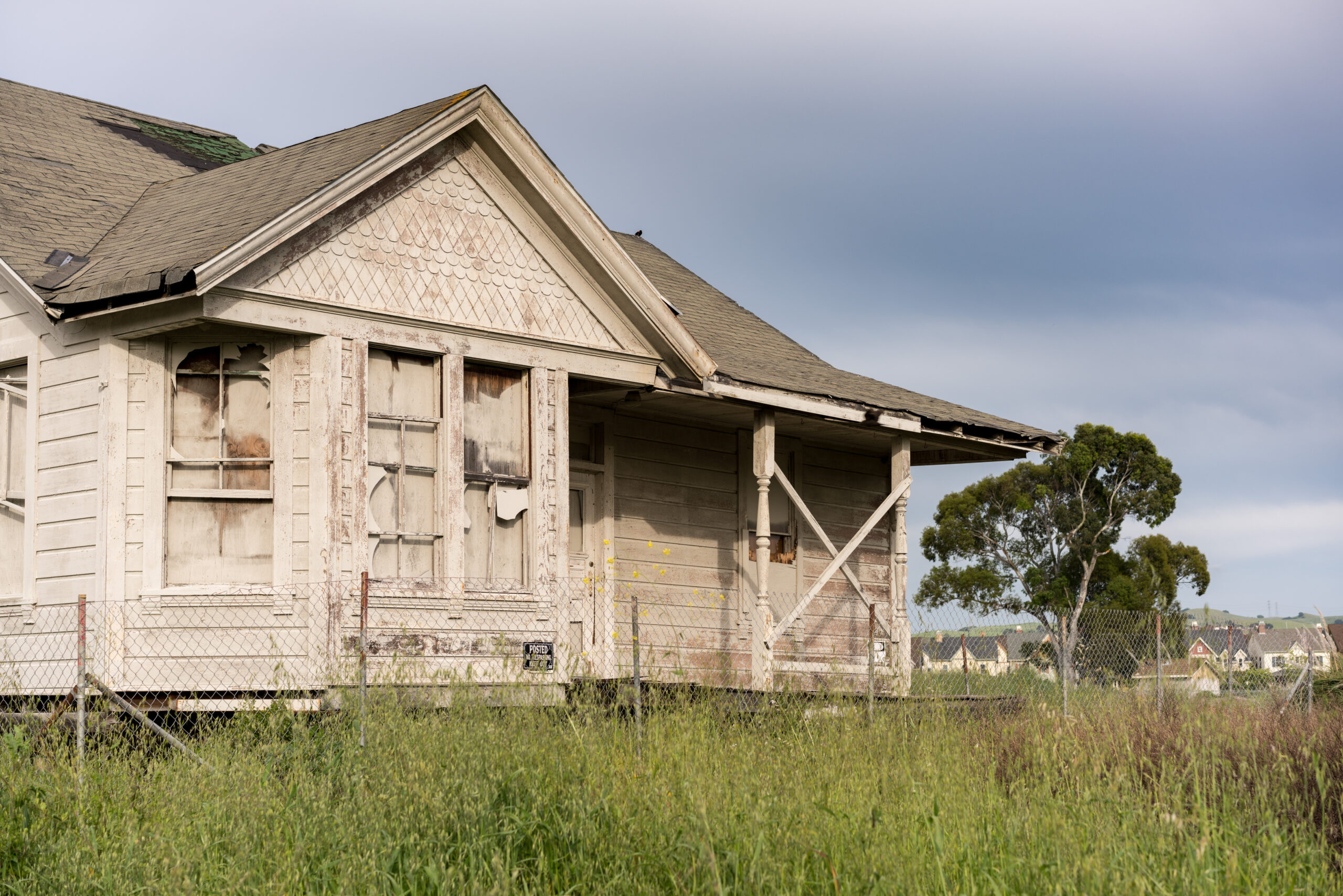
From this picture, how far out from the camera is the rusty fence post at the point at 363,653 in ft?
27.2

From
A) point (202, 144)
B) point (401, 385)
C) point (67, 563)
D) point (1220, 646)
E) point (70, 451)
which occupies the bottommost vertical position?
point (1220, 646)

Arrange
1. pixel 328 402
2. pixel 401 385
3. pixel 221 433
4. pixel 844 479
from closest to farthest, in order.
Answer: pixel 328 402 → pixel 221 433 → pixel 401 385 → pixel 844 479

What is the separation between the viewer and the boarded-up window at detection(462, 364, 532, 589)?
1091cm

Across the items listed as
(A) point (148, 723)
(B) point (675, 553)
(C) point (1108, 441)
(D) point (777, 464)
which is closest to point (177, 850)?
(A) point (148, 723)

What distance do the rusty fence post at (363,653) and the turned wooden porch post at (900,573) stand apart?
6.06 m

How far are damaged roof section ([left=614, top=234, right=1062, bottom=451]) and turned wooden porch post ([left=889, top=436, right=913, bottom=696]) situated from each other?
46 centimetres

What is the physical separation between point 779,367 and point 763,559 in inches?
97.1

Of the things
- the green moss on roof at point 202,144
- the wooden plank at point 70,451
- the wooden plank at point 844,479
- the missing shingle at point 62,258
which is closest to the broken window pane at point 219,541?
the wooden plank at point 70,451

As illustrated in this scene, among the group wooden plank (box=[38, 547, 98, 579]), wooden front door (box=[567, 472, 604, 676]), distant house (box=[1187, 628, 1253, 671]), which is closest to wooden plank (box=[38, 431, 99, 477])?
wooden plank (box=[38, 547, 98, 579])

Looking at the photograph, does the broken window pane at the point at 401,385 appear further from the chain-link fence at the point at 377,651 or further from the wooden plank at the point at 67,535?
the wooden plank at the point at 67,535

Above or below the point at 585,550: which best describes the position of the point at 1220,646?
below

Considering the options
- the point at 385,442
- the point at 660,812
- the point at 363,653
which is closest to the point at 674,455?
the point at 385,442

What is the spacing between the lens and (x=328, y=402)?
9.96 m

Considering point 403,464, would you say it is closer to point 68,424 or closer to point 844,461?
point 68,424
